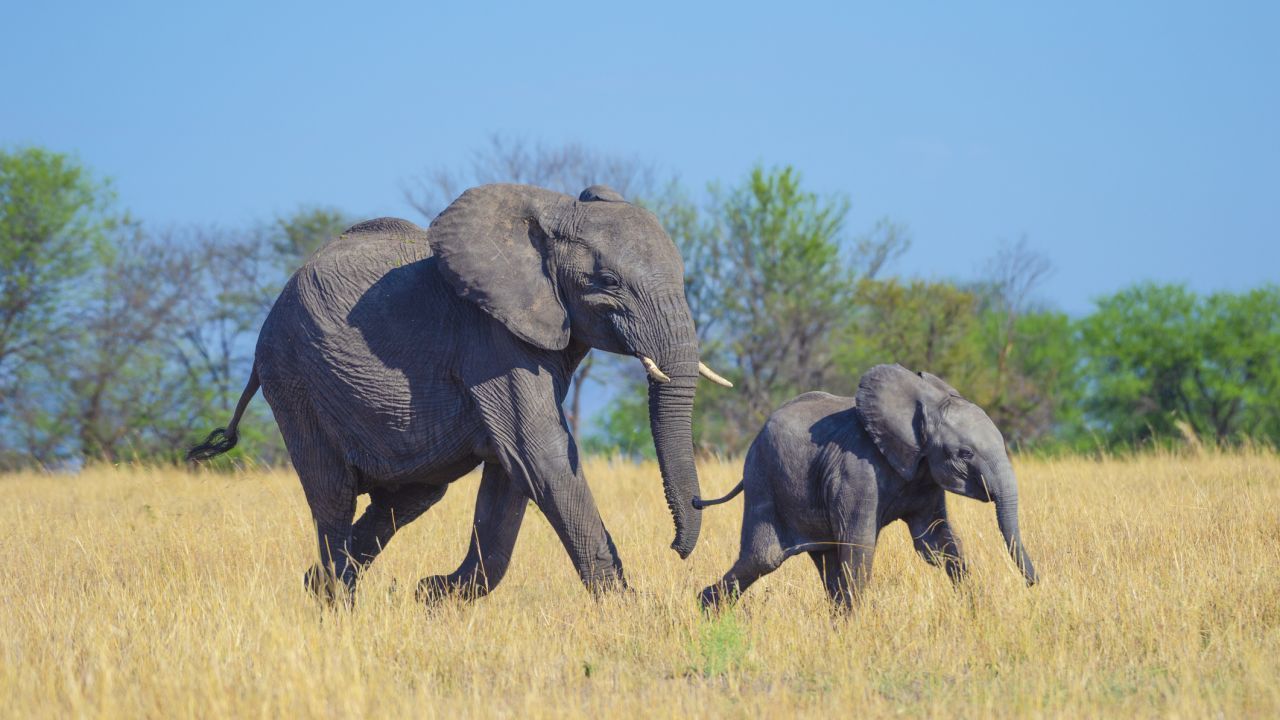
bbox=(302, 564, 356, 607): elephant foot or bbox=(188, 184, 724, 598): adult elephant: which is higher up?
bbox=(188, 184, 724, 598): adult elephant

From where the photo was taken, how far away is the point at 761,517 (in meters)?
7.02

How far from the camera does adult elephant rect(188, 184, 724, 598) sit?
23.2ft

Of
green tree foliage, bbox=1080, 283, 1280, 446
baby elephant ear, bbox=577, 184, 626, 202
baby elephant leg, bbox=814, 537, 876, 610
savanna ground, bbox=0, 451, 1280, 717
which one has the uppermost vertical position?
green tree foliage, bbox=1080, 283, 1280, 446

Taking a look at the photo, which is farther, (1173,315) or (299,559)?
(1173,315)

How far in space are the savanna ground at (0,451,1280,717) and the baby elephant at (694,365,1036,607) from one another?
0.26 meters

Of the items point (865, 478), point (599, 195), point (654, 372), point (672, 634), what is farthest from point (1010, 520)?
point (599, 195)

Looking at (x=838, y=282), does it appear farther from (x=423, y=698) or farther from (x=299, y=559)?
(x=423, y=698)

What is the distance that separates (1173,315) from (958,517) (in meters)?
30.6

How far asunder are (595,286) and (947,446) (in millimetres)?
Result: 1928

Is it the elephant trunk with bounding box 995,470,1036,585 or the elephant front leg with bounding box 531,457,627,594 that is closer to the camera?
the elephant trunk with bounding box 995,470,1036,585

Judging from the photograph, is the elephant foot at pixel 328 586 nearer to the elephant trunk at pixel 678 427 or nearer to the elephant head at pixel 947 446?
the elephant trunk at pixel 678 427

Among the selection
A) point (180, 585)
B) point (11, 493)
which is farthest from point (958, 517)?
point (11, 493)

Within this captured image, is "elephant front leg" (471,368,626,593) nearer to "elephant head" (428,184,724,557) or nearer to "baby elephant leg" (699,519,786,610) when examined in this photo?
"elephant head" (428,184,724,557)

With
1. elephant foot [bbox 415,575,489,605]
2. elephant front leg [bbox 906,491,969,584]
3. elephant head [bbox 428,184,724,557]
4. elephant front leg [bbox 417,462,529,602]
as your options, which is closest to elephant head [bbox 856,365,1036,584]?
elephant front leg [bbox 906,491,969,584]
